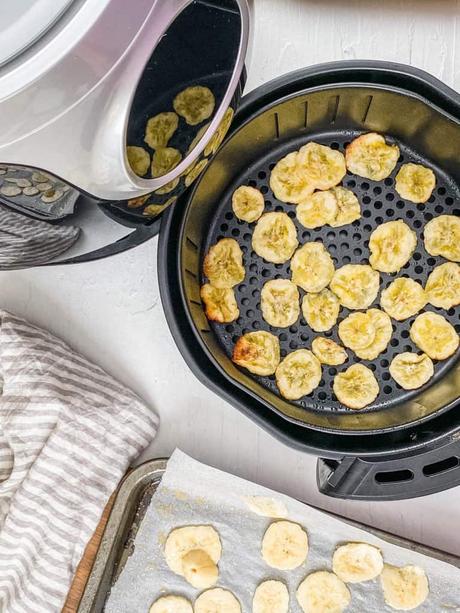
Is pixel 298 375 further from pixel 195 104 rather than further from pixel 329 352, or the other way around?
pixel 195 104

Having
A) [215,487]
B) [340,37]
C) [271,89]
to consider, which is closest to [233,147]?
[271,89]

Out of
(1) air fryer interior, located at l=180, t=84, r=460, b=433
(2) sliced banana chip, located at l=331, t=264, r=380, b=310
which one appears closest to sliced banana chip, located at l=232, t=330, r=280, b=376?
(1) air fryer interior, located at l=180, t=84, r=460, b=433

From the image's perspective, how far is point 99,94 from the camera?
1.49 ft

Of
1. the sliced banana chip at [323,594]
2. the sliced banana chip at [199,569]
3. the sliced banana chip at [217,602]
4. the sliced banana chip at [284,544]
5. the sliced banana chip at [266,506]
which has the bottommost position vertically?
the sliced banana chip at [217,602]

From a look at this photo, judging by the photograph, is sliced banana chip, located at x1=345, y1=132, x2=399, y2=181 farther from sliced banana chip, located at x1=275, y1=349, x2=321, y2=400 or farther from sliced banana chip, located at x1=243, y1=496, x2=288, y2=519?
sliced banana chip, located at x1=243, y1=496, x2=288, y2=519

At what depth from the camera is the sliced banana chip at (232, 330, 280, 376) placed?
0.92m

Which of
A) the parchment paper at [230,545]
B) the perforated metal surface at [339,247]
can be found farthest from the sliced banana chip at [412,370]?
the parchment paper at [230,545]

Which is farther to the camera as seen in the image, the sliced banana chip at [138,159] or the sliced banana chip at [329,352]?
the sliced banana chip at [329,352]

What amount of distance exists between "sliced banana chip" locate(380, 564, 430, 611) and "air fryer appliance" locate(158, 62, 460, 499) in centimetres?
17

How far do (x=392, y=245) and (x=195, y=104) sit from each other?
1.51ft

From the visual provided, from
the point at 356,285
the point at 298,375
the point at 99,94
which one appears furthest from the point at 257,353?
the point at 99,94

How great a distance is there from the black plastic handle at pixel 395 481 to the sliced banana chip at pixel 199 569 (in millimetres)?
235

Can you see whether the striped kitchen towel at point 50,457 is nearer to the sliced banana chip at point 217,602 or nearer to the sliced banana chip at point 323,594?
the sliced banana chip at point 217,602

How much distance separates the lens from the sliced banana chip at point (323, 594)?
961 mm
